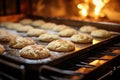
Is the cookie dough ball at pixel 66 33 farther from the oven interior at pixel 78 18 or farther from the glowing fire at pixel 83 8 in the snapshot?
the glowing fire at pixel 83 8

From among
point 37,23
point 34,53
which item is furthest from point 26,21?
point 34,53

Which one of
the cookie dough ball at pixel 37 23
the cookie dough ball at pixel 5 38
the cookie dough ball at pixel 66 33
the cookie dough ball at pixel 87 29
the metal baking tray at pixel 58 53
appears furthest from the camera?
the cookie dough ball at pixel 37 23

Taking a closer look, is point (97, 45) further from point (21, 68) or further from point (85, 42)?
point (21, 68)

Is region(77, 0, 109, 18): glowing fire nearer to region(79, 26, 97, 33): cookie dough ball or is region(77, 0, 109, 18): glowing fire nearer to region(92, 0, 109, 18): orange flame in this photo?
region(92, 0, 109, 18): orange flame

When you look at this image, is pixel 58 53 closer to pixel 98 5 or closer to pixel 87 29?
pixel 87 29

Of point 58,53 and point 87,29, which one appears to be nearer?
point 58,53

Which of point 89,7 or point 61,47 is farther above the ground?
point 89,7

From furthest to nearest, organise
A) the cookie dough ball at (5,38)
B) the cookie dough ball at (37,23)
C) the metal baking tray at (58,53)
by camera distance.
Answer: the cookie dough ball at (37,23) → the cookie dough ball at (5,38) → the metal baking tray at (58,53)

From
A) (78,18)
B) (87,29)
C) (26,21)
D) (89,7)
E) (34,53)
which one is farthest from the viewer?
(89,7)

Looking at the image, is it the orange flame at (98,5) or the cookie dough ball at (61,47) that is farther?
the orange flame at (98,5)

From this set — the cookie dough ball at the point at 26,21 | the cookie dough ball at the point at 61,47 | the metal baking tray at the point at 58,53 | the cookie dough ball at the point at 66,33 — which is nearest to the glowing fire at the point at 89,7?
the metal baking tray at the point at 58,53

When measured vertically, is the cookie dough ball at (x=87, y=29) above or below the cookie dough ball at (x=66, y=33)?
above

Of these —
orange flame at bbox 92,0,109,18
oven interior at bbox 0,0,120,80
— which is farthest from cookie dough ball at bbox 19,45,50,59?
orange flame at bbox 92,0,109,18
